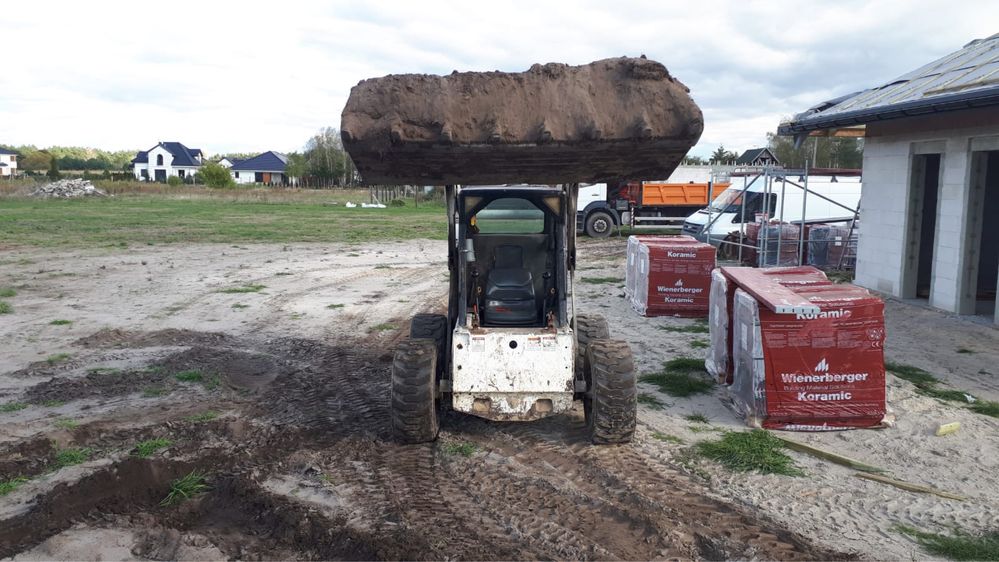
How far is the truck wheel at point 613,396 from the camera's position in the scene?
6121mm

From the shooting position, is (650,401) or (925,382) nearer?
(650,401)

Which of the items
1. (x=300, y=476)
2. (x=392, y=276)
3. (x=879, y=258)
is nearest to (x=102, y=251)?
(x=392, y=276)

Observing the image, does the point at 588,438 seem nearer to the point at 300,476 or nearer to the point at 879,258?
the point at 300,476

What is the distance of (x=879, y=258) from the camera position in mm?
14016

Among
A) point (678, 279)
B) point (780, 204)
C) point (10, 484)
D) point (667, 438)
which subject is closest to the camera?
point (10, 484)

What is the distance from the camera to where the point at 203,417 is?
6988 millimetres

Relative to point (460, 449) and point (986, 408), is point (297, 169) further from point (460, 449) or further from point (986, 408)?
point (986, 408)

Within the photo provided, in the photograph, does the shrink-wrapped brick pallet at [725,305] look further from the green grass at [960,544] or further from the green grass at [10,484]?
the green grass at [10,484]

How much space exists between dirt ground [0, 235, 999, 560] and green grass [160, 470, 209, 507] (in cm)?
7

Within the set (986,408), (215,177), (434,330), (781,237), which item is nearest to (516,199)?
(434,330)

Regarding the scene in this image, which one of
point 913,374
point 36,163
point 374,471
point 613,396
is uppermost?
point 36,163

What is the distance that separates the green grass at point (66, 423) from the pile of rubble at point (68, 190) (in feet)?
155

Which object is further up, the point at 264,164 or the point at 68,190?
the point at 264,164

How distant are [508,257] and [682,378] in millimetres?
2784
